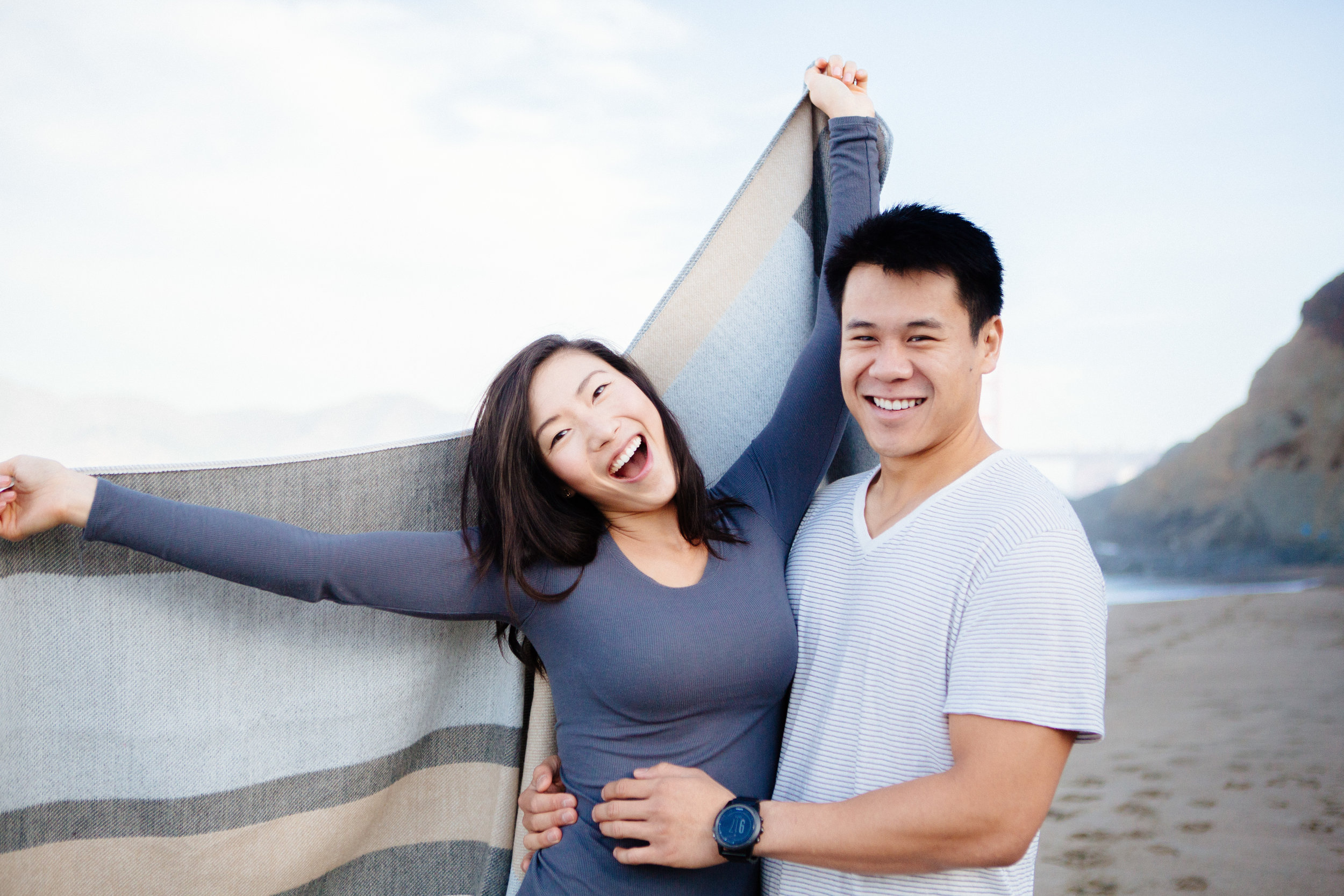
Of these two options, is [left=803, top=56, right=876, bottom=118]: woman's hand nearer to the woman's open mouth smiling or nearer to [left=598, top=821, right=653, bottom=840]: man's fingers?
the woman's open mouth smiling

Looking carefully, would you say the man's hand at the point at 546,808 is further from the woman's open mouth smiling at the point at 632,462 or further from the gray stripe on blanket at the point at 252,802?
the woman's open mouth smiling at the point at 632,462

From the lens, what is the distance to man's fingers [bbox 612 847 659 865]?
122cm

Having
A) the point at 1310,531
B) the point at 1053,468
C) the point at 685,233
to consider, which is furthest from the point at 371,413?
the point at 1310,531

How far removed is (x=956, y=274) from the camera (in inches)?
51.6

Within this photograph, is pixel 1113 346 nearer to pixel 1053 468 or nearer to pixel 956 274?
pixel 1053 468

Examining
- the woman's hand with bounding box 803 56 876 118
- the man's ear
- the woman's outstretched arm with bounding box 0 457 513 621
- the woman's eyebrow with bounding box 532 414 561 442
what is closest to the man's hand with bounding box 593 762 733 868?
the woman's outstretched arm with bounding box 0 457 513 621

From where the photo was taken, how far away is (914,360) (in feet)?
4.33

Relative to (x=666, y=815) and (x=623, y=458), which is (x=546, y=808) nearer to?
(x=666, y=815)

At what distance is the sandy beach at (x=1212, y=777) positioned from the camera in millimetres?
3574

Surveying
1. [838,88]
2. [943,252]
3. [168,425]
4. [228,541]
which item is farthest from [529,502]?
[168,425]

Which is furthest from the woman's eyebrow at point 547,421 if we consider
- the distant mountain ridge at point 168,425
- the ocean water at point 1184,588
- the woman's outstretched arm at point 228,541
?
the distant mountain ridge at point 168,425

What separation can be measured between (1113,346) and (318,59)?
2643 cm

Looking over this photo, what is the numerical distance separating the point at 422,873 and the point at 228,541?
80cm

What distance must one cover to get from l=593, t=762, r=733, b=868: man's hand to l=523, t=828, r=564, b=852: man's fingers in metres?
0.11
